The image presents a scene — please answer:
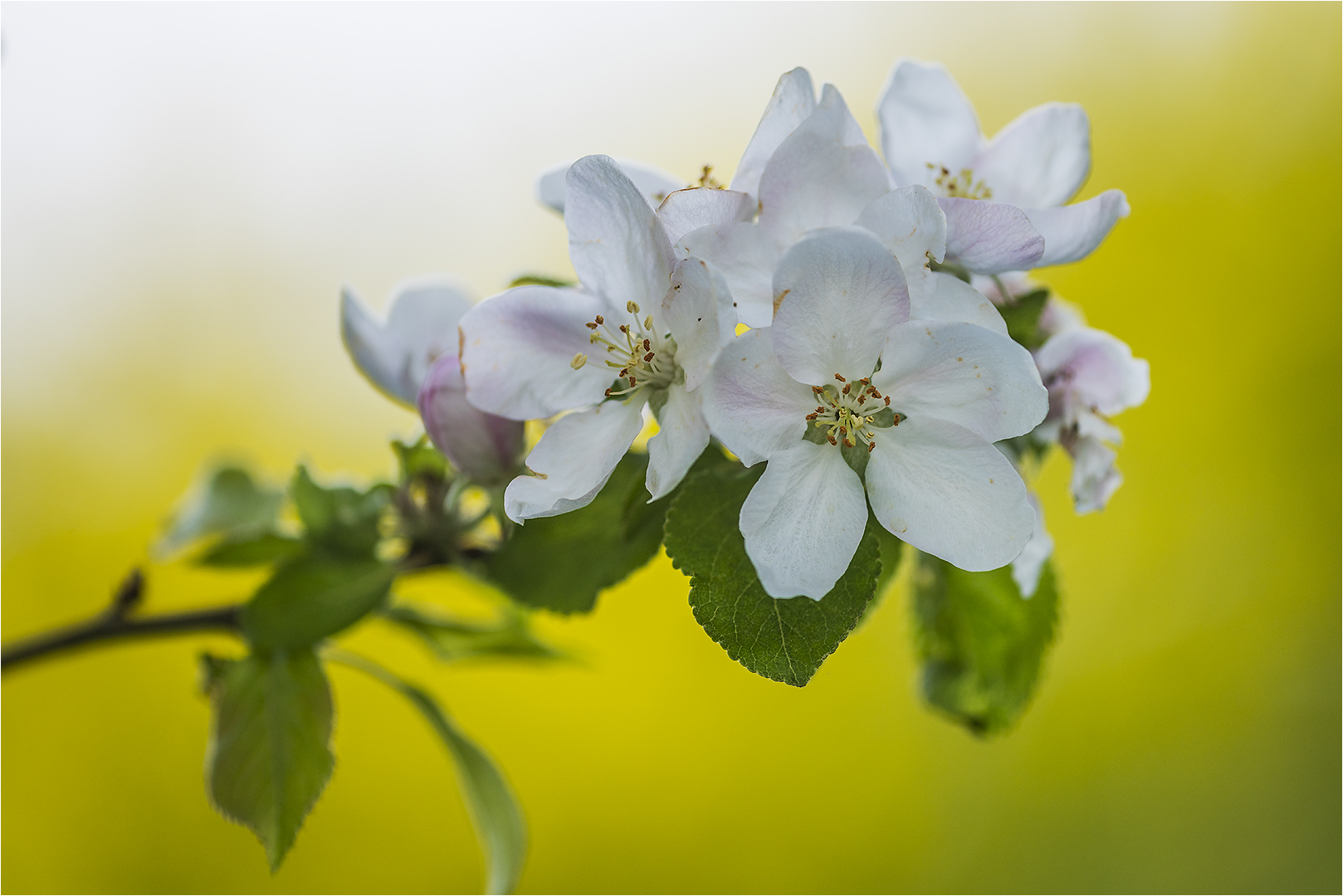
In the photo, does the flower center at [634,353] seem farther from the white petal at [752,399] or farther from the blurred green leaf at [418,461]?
the blurred green leaf at [418,461]

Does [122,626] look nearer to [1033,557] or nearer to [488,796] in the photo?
[488,796]

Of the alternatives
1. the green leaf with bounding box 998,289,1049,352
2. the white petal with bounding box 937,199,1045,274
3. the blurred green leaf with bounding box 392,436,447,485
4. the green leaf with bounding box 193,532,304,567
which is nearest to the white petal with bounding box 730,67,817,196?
the white petal with bounding box 937,199,1045,274

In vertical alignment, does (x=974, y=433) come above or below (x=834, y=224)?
below

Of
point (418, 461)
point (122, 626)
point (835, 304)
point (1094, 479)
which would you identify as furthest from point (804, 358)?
point (122, 626)

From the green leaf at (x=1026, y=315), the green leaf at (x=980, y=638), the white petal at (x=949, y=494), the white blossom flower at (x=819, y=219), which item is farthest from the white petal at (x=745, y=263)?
the green leaf at (x=980, y=638)

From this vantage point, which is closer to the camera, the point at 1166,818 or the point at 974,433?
the point at 974,433

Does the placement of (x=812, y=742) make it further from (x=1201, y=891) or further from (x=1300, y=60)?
(x=1300, y=60)

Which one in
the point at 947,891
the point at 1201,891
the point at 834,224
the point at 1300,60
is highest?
the point at 1300,60

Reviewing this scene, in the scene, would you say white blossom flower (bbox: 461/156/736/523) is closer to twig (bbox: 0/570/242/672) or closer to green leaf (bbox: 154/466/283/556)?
twig (bbox: 0/570/242/672)

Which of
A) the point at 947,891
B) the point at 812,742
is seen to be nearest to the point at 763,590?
the point at 812,742
